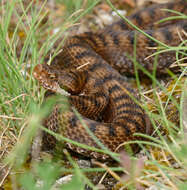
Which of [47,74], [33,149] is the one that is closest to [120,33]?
[47,74]

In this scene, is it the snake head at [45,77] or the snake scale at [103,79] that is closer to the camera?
the snake scale at [103,79]

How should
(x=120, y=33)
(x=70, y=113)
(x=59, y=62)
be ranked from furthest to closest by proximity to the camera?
(x=120, y=33) < (x=59, y=62) < (x=70, y=113)

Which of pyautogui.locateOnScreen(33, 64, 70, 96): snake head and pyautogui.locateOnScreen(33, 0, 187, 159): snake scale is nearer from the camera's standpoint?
pyautogui.locateOnScreen(33, 0, 187, 159): snake scale

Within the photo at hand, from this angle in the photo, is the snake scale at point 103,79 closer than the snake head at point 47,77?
Yes

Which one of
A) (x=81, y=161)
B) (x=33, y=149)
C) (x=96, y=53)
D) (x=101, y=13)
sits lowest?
(x=81, y=161)

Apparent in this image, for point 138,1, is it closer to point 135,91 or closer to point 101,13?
point 101,13

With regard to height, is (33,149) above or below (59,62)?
below

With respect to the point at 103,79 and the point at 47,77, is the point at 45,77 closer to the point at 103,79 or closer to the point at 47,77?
the point at 47,77

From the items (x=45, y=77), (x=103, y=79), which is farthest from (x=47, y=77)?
(x=103, y=79)
